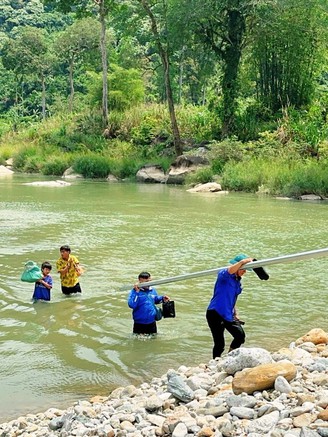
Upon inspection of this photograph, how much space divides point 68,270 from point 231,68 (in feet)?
80.5

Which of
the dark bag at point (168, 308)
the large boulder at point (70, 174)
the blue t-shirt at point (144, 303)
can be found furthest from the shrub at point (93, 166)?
the dark bag at point (168, 308)

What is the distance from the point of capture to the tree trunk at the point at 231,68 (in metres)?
31.2

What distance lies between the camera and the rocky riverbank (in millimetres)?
3984

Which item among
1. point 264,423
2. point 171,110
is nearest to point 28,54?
point 171,110

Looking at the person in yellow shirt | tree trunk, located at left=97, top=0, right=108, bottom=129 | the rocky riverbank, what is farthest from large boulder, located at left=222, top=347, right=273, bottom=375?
tree trunk, located at left=97, top=0, right=108, bottom=129

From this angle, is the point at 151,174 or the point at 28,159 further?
the point at 28,159

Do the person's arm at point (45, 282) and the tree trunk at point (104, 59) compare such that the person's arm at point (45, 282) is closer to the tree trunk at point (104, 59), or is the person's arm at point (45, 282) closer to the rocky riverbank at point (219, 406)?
the rocky riverbank at point (219, 406)

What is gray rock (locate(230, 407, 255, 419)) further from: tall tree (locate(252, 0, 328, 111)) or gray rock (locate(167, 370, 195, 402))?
tall tree (locate(252, 0, 328, 111))

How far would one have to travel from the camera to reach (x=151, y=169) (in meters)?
31.6

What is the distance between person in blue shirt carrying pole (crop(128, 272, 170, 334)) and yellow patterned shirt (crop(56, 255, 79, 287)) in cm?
204

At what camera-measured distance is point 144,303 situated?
707 centimetres

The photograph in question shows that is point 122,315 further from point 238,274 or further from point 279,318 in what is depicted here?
point 238,274

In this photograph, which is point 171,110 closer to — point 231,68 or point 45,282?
point 231,68

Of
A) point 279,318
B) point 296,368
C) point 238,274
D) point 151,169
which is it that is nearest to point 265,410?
point 296,368
